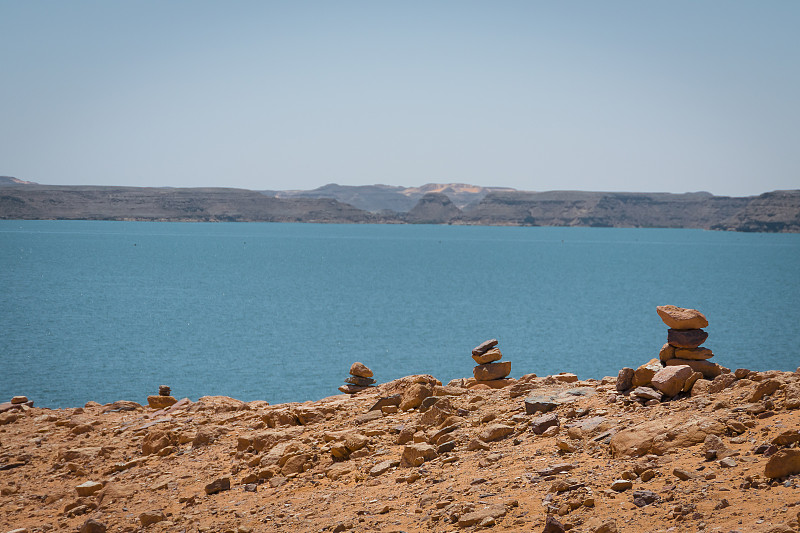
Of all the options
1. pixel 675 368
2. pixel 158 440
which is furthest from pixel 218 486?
pixel 675 368

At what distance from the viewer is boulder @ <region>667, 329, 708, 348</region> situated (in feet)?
55.4

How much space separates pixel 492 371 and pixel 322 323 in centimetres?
4707

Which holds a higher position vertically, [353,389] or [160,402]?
[353,389]

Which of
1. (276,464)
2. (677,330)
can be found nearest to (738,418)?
(677,330)

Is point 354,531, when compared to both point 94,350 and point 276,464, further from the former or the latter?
point 94,350

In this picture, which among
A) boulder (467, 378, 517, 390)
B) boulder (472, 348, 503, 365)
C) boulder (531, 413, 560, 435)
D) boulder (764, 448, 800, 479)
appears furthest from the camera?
boulder (472, 348, 503, 365)

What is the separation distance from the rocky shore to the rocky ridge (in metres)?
0.04

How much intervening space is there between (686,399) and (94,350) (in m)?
45.7

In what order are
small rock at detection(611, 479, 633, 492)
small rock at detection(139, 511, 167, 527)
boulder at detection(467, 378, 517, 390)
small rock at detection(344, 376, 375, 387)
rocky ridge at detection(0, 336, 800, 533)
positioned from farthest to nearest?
small rock at detection(344, 376, 375, 387), boulder at detection(467, 378, 517, 390), small rock at detection(139, 511, 167, 527), small rock at detection(611, 479, 633, 492), rocky ridge at detection(0, 336, 800, 533)

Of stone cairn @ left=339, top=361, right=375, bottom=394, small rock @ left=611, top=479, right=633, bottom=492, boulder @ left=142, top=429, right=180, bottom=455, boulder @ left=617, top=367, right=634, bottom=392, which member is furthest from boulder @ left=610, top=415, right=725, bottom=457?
stone cairn @ left=339, top=361, right=375, bottom=394

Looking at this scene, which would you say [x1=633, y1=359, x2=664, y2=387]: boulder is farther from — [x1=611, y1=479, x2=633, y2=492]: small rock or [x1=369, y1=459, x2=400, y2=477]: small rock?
[x1=369, y1=459, x2=400, y2=477]: small rock

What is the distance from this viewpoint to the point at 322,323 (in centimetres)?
6750

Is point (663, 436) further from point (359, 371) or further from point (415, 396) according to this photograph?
point (359, 371)

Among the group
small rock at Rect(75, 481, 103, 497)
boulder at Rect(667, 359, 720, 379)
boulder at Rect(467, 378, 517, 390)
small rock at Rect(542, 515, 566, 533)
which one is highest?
boulder at Rect(667, 359, 720, 379)
